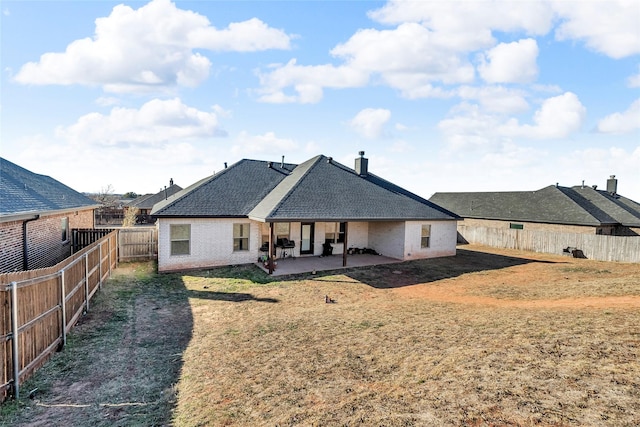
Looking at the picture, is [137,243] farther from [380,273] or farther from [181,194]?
[380,273]

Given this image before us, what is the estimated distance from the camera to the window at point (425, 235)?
21916 millimetres

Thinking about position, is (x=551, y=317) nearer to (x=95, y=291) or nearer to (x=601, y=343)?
(x=601, y=343)

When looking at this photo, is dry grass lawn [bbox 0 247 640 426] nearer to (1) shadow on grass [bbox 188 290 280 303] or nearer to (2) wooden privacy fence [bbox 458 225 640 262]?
(1) shadow on grass [bbox 188 290 280 303]

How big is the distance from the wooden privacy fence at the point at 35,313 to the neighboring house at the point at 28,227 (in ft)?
10.6

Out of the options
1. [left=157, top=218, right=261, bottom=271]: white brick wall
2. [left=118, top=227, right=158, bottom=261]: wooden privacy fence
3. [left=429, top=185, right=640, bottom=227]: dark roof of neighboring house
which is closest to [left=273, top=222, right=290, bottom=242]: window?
[left=157, top=218, right=261, bottom=271]: white brick wall

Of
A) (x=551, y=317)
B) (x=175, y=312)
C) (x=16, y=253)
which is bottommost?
(x=175, y=312)

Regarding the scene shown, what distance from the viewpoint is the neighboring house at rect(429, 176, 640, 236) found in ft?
87.5

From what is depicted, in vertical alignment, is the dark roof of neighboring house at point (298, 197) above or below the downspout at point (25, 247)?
above

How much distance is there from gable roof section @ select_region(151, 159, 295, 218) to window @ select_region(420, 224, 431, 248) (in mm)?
10090

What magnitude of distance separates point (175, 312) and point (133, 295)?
2892 millimetres

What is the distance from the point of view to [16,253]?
11.9 metres

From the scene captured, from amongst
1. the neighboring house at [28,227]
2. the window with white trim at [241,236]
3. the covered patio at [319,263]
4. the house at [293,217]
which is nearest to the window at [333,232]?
the house at [293,217]

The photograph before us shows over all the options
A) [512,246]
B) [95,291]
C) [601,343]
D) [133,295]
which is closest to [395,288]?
[601,343]

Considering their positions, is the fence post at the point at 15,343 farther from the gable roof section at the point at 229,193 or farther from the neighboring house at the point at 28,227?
the gable roof section at the point at 229,193
